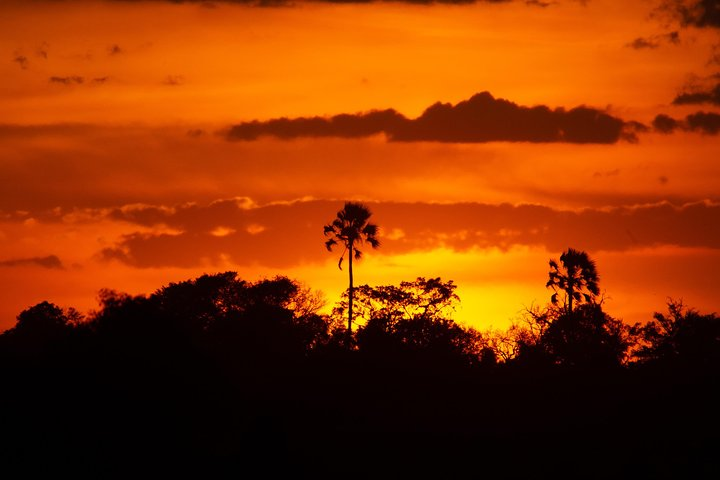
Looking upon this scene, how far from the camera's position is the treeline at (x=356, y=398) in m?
47.1

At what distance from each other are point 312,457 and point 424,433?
27.1 feet

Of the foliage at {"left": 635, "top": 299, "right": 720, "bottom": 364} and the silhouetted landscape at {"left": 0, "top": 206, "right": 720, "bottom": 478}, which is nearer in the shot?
the silhouetted landscape at {"left": 0, "top": 206, "right": 720, "bottom": 478}

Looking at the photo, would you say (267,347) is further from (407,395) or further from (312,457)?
(312,457)

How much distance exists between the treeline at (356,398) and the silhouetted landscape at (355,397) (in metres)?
0.09

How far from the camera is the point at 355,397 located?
217 feet

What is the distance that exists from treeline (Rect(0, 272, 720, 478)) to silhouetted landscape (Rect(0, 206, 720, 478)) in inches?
3.6

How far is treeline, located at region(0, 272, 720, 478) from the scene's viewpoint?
1854 inches

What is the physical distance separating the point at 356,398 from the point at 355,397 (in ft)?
0.65

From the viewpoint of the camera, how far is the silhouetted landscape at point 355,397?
47.1 m

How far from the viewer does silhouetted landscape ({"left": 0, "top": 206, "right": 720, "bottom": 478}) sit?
155 ft

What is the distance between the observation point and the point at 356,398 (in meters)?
65.9

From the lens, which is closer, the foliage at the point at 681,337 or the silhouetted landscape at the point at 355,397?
the silhouetted landscape at the point at 355,397

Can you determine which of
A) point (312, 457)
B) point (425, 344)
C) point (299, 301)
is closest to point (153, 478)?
point (312, 457)

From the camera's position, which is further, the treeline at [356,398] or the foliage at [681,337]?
the foliage at [681,337]
